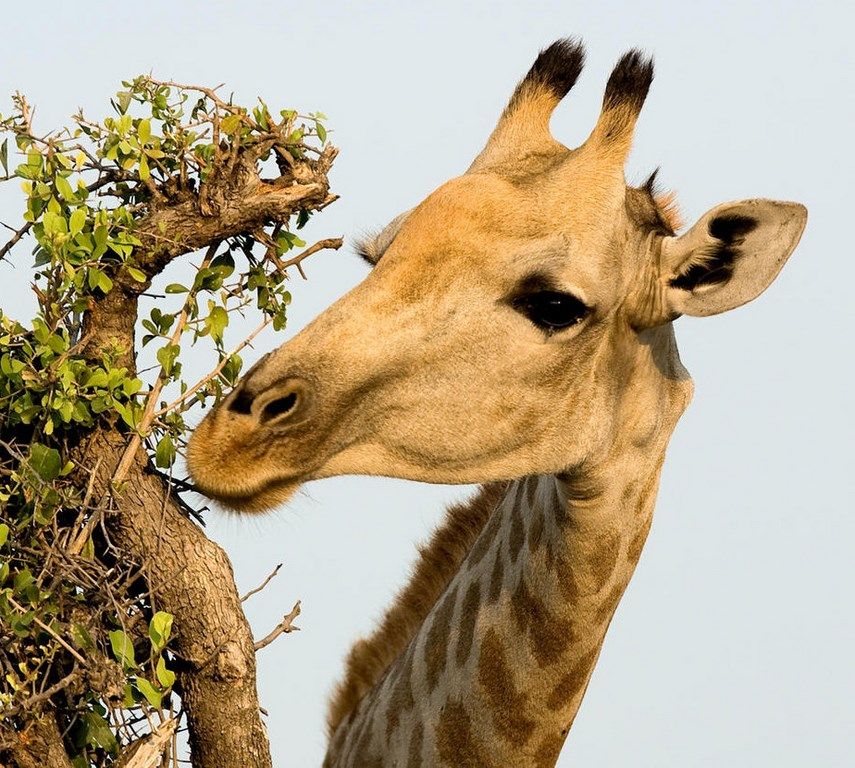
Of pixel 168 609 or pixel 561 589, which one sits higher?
pixel 561 589

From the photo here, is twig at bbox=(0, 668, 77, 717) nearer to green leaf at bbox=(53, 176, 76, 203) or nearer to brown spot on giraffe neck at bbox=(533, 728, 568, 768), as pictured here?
green leaf at bbox=(53, 176, 76, 203)

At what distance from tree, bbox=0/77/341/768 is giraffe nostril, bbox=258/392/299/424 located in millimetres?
322

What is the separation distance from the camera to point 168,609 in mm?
4539

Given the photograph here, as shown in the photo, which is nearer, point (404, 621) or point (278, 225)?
point (278, 225)

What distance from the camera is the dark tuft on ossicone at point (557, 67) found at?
5.82 metres

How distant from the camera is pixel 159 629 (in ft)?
14.5

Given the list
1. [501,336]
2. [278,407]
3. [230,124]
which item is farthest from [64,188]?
[501,336]

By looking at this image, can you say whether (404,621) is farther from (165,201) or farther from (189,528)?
(165,201)

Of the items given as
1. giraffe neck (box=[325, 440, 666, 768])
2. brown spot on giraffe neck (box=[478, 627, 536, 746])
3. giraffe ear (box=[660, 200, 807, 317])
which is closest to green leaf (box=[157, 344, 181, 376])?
giraffe neck (box=[325, 440, 666, 768])

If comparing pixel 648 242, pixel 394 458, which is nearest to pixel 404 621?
pixel 394 458

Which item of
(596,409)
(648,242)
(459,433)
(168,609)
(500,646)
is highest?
(648,242)

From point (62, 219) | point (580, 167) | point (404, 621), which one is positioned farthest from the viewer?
point (404, 621)

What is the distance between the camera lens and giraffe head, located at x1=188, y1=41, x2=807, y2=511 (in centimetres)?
457

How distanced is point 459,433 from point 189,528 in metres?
0.95
